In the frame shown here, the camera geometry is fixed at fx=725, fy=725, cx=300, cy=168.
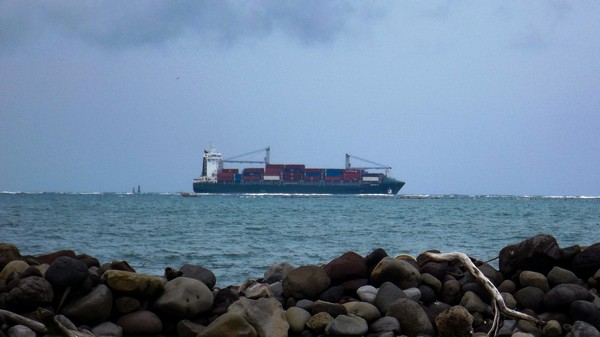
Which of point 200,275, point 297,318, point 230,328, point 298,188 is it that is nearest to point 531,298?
point 297,318

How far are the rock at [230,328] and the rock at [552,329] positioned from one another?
2141 millimetres

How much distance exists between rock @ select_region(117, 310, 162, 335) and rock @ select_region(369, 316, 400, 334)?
154 cm

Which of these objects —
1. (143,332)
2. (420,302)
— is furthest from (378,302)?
(143,332)

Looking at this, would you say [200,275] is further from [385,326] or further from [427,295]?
[427,295]

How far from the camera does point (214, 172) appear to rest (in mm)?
102250

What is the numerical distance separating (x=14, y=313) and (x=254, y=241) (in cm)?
1335

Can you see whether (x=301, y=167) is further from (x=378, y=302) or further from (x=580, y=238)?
(x=378, y=302)

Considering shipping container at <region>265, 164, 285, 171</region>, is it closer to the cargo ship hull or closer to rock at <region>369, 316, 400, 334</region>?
the cargo ship hull

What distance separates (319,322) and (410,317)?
0.66 m

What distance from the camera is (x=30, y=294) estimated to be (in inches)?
197

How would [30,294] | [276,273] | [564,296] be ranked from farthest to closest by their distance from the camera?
[276,273] → [564,296] → [30,294]

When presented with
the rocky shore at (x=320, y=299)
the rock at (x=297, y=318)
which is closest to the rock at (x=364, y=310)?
the rocky shore at (x=320, y=299)

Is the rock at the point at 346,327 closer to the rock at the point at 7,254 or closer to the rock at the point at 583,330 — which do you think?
the rock at the point at 583,330

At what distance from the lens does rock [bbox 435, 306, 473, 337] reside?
16.9 feet
